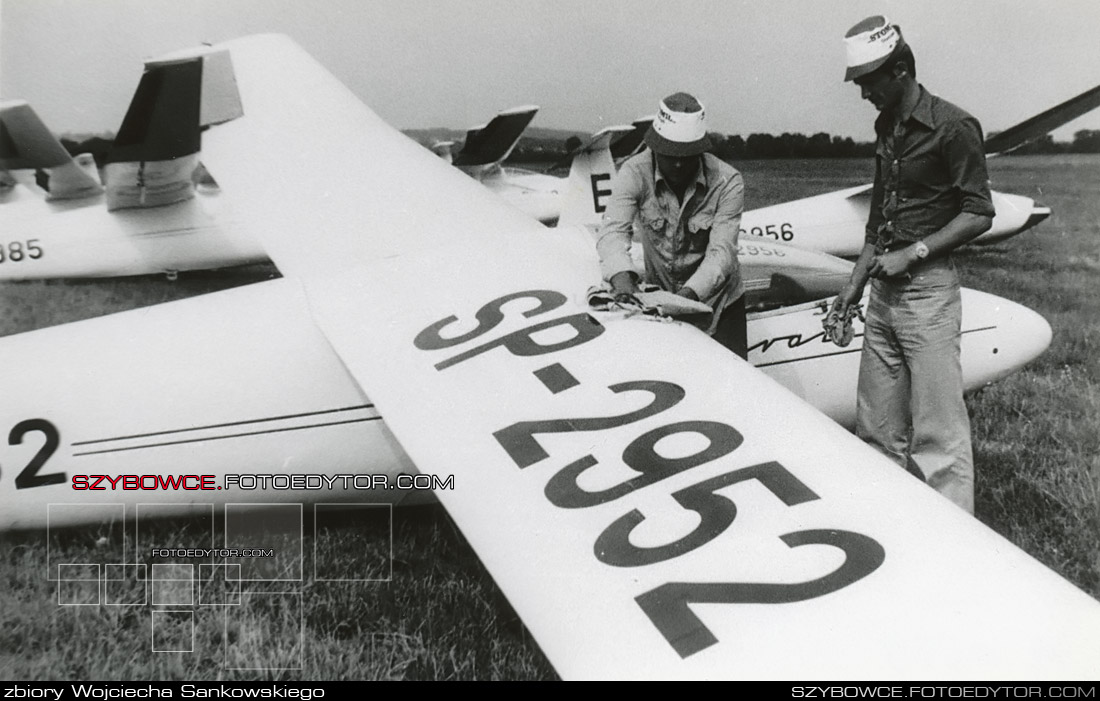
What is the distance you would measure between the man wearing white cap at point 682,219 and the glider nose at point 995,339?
162 centimetres

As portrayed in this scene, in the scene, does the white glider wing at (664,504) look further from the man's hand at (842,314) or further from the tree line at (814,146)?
the tree line at (814,146)

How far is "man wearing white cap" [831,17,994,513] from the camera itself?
2.76m

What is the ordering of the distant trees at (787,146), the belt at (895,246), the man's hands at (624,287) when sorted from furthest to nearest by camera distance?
1. the distant trees at (787,146)
2. the belt at (895,246)
3. the man's hands at (624,287)

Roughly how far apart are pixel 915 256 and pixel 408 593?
2.22 meters

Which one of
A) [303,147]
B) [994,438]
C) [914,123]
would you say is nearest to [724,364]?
[914,123]

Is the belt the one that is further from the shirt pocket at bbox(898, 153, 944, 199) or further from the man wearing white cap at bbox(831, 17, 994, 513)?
the shirt pocket at bbox(898, 153, 944, 199)

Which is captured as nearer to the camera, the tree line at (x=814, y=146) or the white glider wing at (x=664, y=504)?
the white glider wing at (x=664, y=504)

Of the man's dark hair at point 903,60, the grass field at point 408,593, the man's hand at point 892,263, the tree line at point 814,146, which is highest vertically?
the man's dark hair at point 903,60

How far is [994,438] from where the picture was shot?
4.36m

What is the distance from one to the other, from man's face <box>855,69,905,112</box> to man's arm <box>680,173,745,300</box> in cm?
52

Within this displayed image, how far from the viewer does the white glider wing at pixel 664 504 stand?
4.76 feet

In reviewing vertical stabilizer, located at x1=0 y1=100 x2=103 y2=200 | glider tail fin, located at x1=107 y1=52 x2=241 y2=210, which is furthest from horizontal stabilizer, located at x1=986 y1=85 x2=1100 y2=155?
vertical stabilizer, located at x1=0 y1=100 x2=103 y2=200

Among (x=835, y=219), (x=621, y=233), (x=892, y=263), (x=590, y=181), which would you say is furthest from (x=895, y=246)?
(x=835, y=219)

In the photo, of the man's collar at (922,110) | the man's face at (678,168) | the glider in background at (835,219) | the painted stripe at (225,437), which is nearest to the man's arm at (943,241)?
the man's collar at (922,110)
